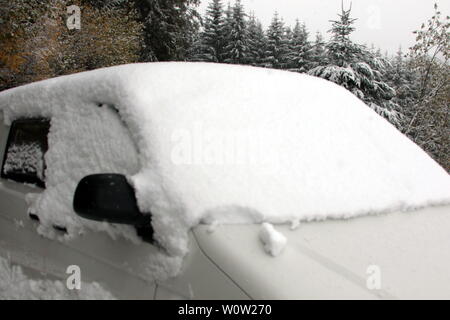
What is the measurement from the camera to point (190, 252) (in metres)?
1.29

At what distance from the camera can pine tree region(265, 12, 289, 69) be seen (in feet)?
142

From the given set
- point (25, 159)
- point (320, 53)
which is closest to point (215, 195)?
point (25, 159)

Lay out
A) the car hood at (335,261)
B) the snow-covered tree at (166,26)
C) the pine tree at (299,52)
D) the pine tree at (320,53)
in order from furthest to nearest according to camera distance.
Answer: the pine tree at (299,52) < the snow-covered tree at (166,26) < the pine tree at (320,53) < the car hood at (335,261)

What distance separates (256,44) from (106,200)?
47.6 metres

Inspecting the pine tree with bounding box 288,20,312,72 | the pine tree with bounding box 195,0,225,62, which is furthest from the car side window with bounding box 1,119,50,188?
the pine tree with bounding box 195,0,225,62

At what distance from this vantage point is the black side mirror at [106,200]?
1.32 metres

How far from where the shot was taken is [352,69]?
16.2 m

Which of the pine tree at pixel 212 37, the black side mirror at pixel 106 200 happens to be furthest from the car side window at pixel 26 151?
the pine tree at pixel 212 37

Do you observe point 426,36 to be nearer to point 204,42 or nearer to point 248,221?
point 248,221

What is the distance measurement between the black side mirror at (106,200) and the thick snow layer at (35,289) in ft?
1.18

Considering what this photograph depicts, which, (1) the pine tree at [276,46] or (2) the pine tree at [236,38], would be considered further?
(1) the pine tree at [276,46]

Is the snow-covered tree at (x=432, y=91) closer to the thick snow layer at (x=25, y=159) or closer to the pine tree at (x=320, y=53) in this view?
the pine tree at (x=320, y=53)

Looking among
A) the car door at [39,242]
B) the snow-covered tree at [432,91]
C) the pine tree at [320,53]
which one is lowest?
the car door at [39,242]
